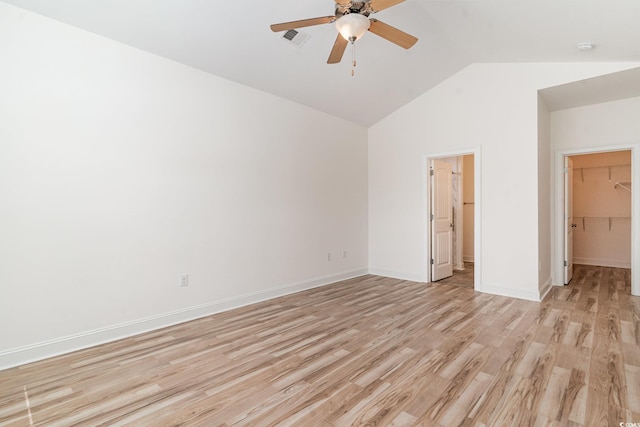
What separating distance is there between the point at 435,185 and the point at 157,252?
434 centimetres

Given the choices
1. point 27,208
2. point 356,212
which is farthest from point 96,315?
point 356,212

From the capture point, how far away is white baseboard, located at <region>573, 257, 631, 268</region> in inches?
252

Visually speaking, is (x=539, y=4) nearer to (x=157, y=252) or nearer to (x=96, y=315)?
(x=157, y=252)

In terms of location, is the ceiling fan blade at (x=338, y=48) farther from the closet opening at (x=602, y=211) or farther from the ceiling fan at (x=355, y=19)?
the closet opening at (x=602, y=211)

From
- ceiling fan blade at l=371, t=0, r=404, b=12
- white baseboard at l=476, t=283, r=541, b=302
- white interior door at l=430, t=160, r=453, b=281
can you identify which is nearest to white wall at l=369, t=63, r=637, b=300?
white baseboard at l=476, t=283, r=541, b=302

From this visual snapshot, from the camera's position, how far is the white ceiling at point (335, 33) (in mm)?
2775

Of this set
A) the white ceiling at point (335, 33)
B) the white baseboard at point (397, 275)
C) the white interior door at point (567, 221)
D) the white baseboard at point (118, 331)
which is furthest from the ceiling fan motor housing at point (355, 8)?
the white interior door at point (567, 221)

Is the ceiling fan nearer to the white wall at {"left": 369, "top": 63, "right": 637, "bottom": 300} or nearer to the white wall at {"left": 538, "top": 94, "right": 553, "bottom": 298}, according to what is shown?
the white wall at {"left": 369, "top": 63, "right": 637, "bottom": 300}

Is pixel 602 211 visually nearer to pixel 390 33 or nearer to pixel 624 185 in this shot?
pixel 624 185

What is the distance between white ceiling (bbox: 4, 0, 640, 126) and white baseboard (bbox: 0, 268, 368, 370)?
276 cm

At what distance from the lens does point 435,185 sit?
5.43 meters

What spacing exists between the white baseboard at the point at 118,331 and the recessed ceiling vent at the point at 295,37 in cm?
310

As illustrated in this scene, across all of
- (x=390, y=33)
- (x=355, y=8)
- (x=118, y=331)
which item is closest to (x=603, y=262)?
(x=390, y=33)

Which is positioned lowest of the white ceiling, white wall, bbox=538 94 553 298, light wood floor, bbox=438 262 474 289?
light wood floor, bbox=438 262 474 289
